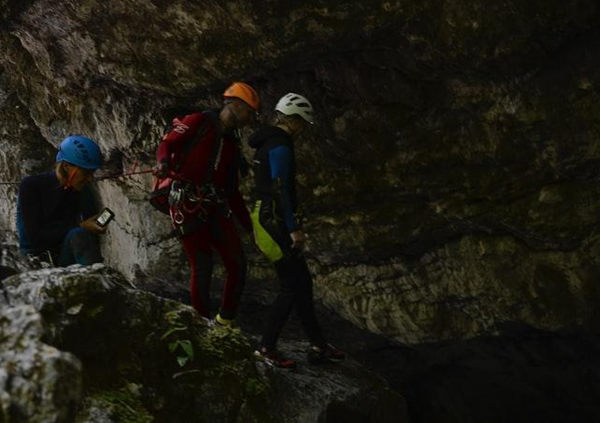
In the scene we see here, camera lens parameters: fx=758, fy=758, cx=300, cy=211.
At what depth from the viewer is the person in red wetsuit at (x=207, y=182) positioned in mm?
7492

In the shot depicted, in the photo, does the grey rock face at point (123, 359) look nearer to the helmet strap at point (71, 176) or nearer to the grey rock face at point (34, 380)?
the grey rock face at point (34, 380)

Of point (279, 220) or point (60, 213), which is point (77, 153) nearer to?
point (60, 213)

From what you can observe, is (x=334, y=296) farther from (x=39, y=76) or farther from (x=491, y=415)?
(x=39, y=76)

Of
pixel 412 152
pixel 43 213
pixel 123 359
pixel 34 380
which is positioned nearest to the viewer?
pixel 34 380

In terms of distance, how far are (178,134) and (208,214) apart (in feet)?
2.81

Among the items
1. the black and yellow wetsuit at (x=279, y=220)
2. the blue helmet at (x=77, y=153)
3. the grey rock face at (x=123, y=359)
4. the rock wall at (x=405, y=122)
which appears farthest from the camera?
the rock wall at (x=405, y=122)

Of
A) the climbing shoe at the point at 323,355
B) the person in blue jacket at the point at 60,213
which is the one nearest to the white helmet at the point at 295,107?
the person in blue jacket at the point at 60,213

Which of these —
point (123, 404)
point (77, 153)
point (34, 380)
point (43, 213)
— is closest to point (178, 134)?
point (77, 153)

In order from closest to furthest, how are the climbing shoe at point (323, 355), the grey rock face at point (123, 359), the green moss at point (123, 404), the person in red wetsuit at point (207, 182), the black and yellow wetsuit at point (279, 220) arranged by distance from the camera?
the grey rock face at point (123, 359)
the green moss at point (123, 404)
the black and yellow wetsuit at point (279, 220)
the person in red wetsuit at point (207, 182)
the climbing shoe at point (323, 355)

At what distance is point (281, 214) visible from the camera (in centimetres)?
732

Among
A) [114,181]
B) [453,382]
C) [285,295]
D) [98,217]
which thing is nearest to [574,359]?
[453,382]

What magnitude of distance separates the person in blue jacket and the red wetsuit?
0.83m

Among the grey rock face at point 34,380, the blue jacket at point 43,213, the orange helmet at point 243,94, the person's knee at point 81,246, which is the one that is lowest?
the grey rock face at point 34,380

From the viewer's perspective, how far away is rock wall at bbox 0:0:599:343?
299 inches
